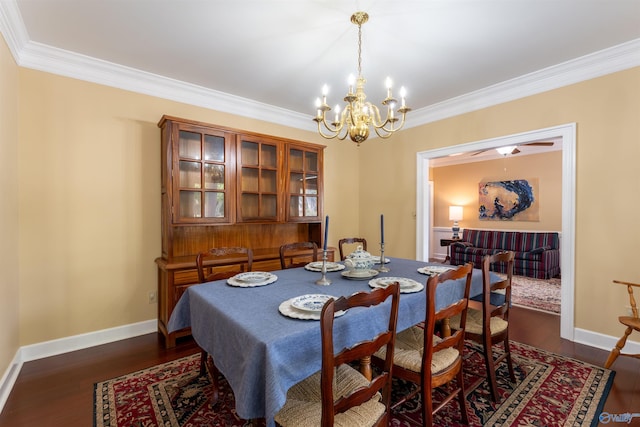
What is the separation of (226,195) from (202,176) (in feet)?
0.99

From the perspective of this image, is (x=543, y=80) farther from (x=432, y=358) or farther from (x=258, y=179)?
(x=258, y=179)

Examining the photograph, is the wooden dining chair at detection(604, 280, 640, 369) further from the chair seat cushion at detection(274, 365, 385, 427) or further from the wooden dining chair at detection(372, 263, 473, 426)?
the chair seat cushion at detection(274, 365, 385, 427)

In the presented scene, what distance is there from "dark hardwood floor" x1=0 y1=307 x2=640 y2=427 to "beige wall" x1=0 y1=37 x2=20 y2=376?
0.84 ft

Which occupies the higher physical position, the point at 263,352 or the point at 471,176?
the point at 471,176

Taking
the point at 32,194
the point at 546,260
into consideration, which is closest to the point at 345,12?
the point at 32,194

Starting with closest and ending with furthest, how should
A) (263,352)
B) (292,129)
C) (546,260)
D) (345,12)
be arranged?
1. (263,352)
2. (345,12)
3. (292,129)
4. (546,260)

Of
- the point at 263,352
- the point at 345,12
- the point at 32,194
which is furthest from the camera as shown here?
the point at 32,194

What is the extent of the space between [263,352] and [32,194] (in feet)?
8.50

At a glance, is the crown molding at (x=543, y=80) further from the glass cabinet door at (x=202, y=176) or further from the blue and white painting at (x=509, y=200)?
the blue and white painting at (x=509, y=200)

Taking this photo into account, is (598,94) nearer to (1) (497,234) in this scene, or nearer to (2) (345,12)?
(2) (345,12)

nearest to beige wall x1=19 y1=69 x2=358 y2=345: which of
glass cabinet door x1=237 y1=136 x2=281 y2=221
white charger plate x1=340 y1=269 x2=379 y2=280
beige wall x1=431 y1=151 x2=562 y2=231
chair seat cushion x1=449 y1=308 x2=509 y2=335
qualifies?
glass cabinet door x1=237 y1=136 x2=281 y2=221

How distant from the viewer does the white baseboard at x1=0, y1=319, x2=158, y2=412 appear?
79.8 inches

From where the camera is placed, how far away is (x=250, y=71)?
9.24 ft

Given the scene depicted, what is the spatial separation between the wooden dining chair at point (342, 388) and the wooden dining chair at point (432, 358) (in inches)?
7.4
